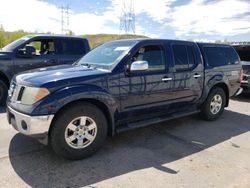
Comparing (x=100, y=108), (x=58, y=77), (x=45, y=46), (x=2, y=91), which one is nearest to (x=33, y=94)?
(x=58, y=77)

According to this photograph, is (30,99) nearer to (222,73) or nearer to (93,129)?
→ (93,129)

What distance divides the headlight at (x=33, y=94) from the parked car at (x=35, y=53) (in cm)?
382

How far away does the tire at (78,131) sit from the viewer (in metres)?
3.51

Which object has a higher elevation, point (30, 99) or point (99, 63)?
point (99, 63)

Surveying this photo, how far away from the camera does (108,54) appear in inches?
180

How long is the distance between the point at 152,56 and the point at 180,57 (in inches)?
29.0

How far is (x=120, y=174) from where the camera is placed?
11.3 ft

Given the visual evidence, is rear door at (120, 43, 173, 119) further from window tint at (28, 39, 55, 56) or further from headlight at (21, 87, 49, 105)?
window tint at (28, 39, 55, 56)

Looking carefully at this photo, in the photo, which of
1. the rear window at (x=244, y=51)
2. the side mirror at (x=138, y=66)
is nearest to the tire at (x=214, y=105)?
the side mirror at (x=138, y=66)

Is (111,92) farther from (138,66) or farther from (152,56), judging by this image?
(152,56)

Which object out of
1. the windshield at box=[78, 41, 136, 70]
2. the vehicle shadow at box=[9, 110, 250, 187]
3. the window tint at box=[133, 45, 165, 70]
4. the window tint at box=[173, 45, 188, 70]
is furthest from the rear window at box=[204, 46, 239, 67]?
the windshield at box=[78, 41, 136, 70]

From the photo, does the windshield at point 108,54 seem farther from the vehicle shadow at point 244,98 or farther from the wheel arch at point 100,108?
the vehicle shadow at point 244,98

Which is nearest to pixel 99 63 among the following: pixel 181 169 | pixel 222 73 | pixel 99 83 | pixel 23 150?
pixel 99 83

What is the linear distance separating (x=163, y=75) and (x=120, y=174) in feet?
6.55
